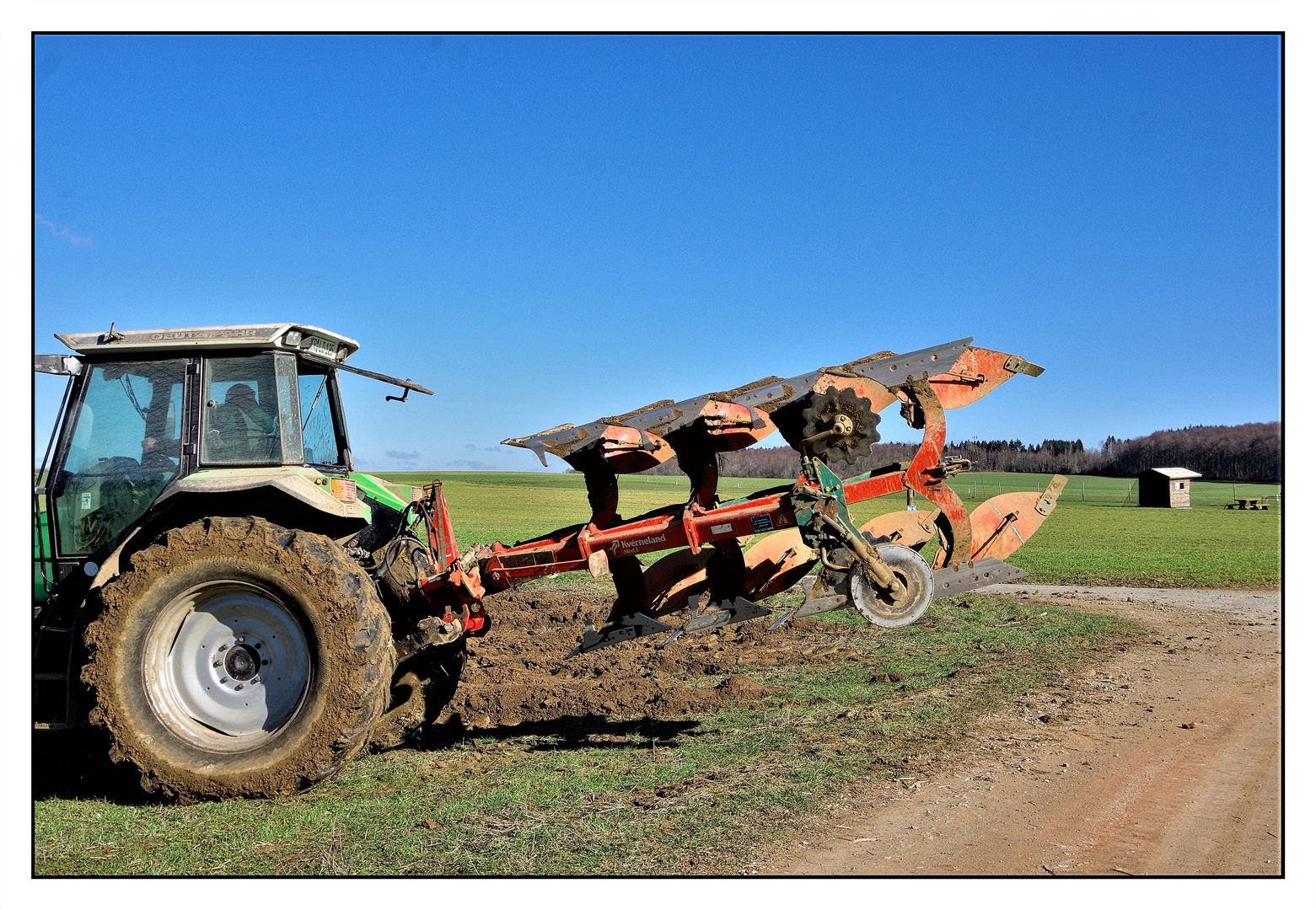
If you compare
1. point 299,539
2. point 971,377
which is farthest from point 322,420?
point 971,377

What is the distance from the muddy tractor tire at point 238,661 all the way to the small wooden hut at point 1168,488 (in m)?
44.9

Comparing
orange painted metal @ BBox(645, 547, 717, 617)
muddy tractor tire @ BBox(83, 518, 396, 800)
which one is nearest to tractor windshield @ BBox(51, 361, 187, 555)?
muddy tractor tire @ BBox(83, 518, 396, 800)

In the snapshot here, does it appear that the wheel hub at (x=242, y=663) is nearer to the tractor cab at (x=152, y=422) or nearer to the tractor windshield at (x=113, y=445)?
the tractor cab at (x=152, y=422)

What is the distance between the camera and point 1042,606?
12.4 m

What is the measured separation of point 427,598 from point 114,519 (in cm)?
219

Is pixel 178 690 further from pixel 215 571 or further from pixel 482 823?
pixel 482 823

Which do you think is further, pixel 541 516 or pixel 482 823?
pixel 541 516

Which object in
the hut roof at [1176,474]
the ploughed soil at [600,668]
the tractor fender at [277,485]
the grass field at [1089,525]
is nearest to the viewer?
the tractor fender at [277,485]

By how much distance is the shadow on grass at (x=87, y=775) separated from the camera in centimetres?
524

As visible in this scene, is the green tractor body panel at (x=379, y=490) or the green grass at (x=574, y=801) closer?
the green grass at (x=574, y=801)

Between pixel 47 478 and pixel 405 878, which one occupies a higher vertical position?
pixel 47 478

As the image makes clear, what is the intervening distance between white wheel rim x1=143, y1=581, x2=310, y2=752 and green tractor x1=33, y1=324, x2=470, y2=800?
1 cm

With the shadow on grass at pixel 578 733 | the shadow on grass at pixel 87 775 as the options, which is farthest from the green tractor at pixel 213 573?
the shadow on grass at pixel 578 733

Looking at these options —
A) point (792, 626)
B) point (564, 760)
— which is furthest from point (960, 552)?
point (792, 626)
